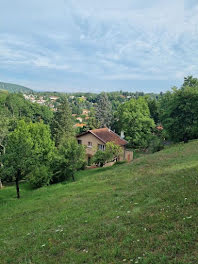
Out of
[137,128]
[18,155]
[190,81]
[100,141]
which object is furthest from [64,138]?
[190,81]

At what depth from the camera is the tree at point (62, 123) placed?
156ft

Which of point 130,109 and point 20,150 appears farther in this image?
point 130,109

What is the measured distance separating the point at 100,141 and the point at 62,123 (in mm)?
14570

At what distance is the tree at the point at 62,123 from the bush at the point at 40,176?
21964 millimetres

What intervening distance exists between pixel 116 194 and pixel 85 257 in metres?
7.05

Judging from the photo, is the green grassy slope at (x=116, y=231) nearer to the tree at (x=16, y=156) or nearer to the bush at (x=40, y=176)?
the tree at (x=16, y=156)

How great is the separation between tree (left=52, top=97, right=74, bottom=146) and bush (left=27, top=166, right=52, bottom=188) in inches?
865

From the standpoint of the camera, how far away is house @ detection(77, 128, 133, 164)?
122ft

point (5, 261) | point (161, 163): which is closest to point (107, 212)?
point (5, 261)

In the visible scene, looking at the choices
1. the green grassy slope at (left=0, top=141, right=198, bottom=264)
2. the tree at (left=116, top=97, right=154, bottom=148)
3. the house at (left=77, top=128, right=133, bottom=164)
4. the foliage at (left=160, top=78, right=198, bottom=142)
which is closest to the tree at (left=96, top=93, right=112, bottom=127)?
the tree at (left=116, top=97, right=154, bottom=148)

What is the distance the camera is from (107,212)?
1022 cm

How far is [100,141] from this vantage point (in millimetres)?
37844

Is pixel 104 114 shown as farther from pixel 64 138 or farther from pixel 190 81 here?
pixel 64 138

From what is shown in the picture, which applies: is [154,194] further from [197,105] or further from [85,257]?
[197,105]
